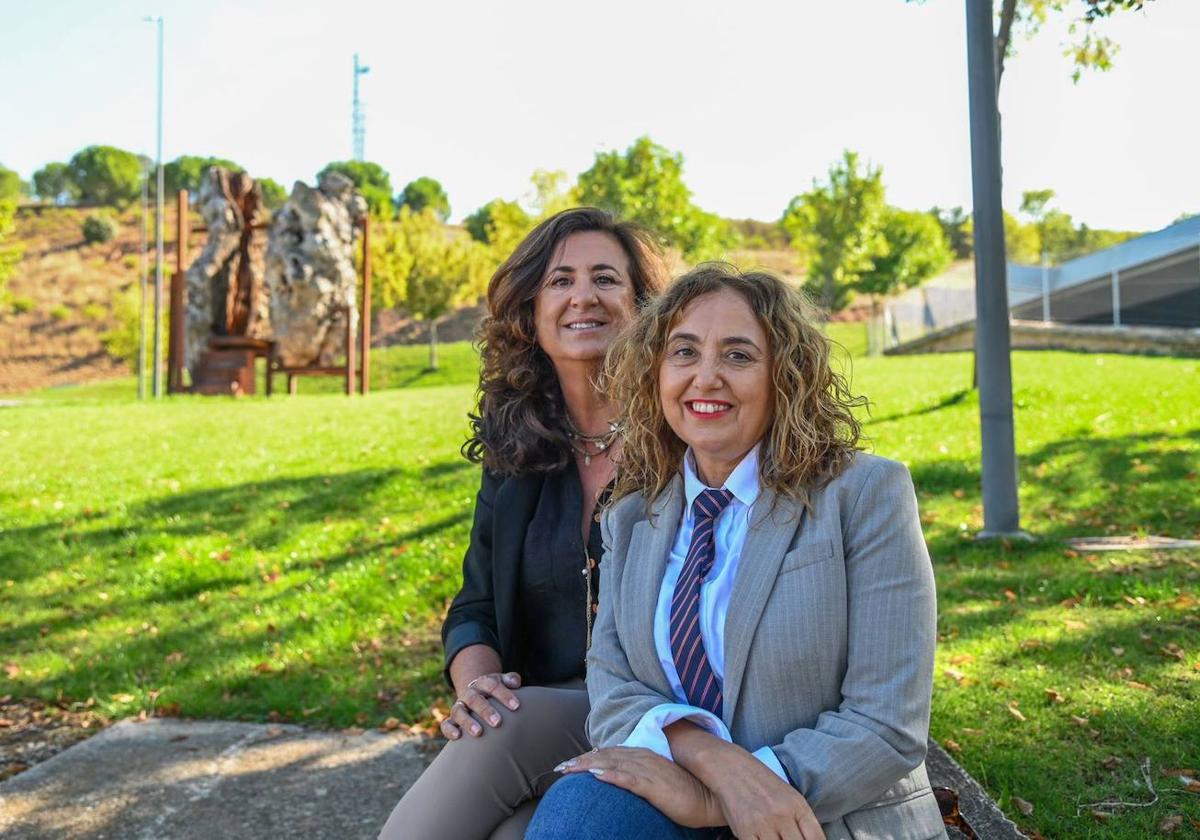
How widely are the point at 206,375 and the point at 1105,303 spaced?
64.9 feet

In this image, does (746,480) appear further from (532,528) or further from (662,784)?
(532,528)

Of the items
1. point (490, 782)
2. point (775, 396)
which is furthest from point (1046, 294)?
point (490, 782)

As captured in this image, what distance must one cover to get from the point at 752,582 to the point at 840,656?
0.21 meters

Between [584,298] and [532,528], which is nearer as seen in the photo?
[532,528]

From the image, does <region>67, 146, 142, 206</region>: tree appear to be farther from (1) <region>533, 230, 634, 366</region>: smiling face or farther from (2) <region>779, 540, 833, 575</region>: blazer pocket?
(2) <region>779, 540, 833, 575</region>: blazer pocket

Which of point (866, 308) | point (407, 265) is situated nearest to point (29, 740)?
point (407, 265)

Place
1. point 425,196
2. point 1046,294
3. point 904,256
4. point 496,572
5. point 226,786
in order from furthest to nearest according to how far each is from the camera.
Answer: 1. point 425,196
2. point 904,256
3. point 1046,294
4. point 226,786
5. point 496,572

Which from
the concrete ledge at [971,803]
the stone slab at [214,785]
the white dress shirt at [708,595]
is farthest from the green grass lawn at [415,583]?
the white dress shirt at [708,595]

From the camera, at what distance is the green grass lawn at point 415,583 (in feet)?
12.3

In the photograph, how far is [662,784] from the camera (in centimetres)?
193

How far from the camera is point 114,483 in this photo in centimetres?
941

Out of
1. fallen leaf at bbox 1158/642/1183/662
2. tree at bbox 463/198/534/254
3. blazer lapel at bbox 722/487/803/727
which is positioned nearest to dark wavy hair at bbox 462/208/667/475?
blazer lapel at bbox 722/487/803/727

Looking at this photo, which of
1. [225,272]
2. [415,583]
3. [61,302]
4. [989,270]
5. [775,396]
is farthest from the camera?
[61,302]

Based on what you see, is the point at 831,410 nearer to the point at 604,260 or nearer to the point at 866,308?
the point at 604,260
